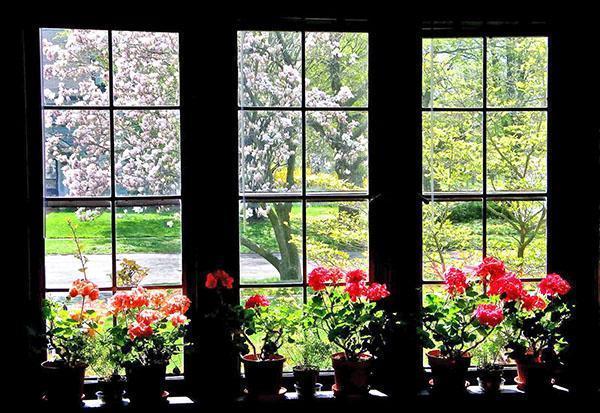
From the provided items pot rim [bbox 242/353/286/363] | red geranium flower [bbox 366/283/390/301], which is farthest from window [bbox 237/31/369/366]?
red geranium flower [bbox 366/283/390/301]

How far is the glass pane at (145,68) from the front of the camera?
3.64 meters

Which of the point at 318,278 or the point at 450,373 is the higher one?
the point at 318,278

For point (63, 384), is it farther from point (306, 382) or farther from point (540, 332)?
point (540, 332)

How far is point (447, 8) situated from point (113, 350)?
210 centimetres

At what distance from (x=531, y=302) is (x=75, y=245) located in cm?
200

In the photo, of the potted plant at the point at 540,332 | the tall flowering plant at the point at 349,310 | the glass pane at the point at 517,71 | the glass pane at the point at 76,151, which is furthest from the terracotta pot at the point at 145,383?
the glass pane at the point at 517,71

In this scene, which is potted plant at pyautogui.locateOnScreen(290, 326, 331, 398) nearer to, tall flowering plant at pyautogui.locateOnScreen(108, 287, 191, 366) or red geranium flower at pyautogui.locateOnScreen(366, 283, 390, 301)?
red geranium flower at pyautogui.locateOnScreen(366, 283, 390, 301)

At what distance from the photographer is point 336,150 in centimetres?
380

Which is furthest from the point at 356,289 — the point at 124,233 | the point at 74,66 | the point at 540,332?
the point at 74,66

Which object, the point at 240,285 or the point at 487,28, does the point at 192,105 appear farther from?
the point at 487,28

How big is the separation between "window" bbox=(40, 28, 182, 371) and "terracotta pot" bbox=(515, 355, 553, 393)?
1591 millimetres

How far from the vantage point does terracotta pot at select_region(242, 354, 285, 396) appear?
3.61 m

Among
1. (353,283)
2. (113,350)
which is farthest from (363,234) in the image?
(113,350)

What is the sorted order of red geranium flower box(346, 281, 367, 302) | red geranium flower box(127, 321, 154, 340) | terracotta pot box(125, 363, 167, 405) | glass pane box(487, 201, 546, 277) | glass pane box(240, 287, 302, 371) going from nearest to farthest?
red geranium flower box(127, 321, 154, 340)
terracotta pot box(125, 363, 167, 405)
red geranium flower box(346, 281, 367, 302)
glass pane box(240, 287, 302, 371)
glass pane box(487, 201, 546, 277)
